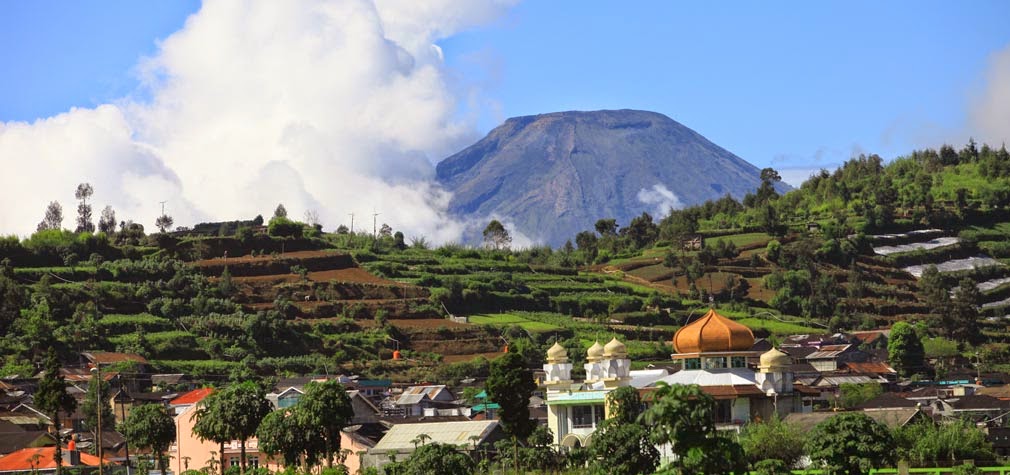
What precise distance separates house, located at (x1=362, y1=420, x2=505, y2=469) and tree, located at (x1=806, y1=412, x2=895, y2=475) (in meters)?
24.1

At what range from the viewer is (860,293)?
167 meters

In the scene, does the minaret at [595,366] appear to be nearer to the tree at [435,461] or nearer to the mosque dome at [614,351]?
the mosque dome at [614,351]

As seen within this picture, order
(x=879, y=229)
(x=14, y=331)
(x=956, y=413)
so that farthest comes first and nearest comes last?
(x=879, y=229)
(x=14, y=331)
(x=956, y=413)

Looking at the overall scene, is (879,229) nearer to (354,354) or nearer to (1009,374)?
(1009,374)

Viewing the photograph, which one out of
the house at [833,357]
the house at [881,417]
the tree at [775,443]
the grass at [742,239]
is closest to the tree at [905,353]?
the house at [833,357]

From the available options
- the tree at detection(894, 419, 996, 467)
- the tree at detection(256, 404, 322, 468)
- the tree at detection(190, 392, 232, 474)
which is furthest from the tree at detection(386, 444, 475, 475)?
the tree at detection(894, 419, 996, 467)

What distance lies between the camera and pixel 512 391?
67562mm

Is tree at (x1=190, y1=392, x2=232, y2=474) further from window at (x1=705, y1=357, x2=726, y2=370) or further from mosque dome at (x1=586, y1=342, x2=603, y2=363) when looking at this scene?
window at (x1=705, y1=357, x2=726, y2=370)

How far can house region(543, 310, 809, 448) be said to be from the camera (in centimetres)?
7144

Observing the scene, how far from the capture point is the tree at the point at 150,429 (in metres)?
78.6

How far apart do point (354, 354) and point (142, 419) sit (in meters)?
56.0

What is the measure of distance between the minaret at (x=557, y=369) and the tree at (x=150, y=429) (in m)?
19.7

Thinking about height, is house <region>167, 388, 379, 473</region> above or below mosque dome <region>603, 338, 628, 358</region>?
below

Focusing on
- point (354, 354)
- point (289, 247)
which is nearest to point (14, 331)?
point (354, 354)
